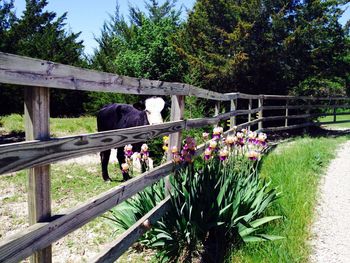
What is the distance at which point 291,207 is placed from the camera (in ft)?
14.2

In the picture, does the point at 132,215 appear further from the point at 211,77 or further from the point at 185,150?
the point at 211,77

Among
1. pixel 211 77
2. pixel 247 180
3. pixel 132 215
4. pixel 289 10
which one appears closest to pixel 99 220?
pixel 132 215

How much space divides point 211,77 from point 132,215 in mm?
9891

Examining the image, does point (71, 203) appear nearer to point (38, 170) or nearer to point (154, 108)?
point (154, 108)

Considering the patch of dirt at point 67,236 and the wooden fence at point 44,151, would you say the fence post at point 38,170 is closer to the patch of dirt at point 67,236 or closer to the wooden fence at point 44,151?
the wooden fence at point 44,151

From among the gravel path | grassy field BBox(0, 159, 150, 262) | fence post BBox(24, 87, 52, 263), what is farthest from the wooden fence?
the gravel path

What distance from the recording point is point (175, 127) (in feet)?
12.5

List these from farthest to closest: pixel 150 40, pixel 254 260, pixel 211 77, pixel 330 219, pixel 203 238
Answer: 1. pixel 150 40
2. pixel 211 77
3. pixel 330 219
4. pixel 203 238
5. pixel 254 260

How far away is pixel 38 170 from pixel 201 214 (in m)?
1.95

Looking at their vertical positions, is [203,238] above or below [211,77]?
below

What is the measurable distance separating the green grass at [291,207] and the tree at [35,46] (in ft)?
28.7

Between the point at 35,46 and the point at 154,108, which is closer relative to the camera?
the point at 154,108

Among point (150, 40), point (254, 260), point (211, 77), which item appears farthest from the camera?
point (150, 40)

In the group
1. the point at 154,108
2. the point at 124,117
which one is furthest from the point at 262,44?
the point at 154,108
